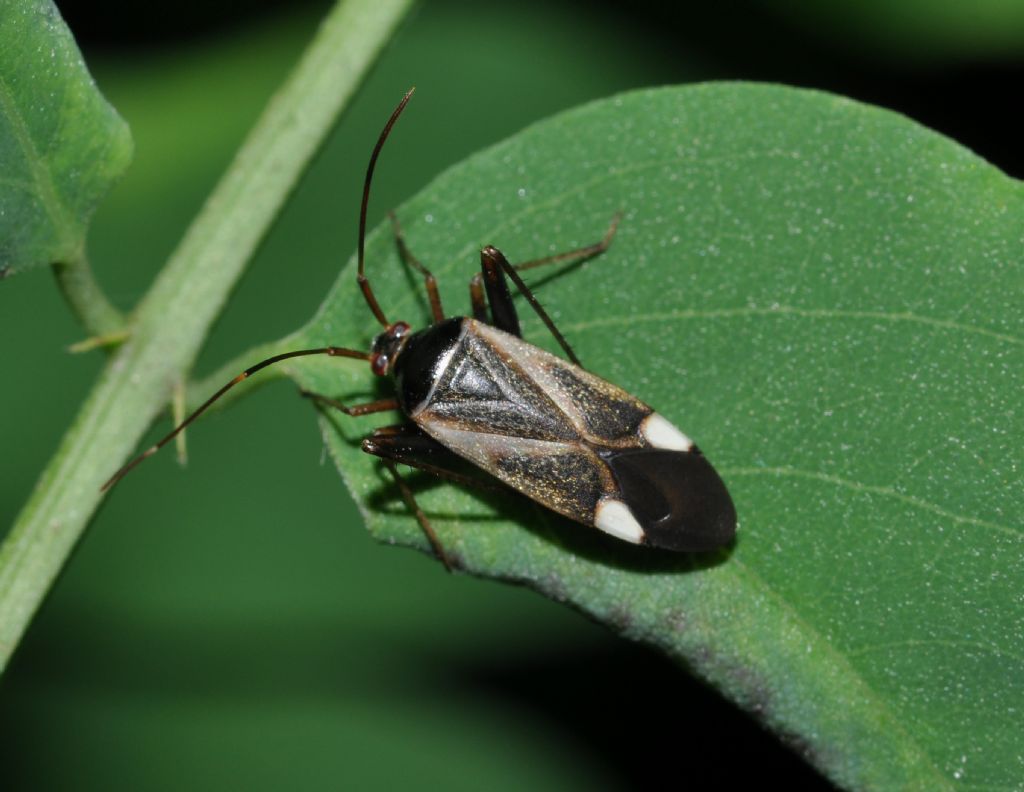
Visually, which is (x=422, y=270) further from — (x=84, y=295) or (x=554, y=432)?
(x=84, y=295)

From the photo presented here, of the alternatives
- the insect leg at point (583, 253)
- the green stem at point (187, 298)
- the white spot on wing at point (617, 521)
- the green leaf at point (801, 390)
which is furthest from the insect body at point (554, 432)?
the green stem at point (187, 298)

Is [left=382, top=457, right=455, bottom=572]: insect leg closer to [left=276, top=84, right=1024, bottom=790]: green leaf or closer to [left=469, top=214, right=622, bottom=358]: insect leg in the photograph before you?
[left=276, top=84, right=1024, bottom=790]: green leaf

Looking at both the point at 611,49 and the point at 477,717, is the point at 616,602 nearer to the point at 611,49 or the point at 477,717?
the point at 477,717

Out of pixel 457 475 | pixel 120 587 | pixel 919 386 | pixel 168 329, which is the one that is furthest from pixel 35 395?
→ pixel 919 386

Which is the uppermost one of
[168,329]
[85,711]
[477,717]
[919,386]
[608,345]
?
Answer: [919,386]

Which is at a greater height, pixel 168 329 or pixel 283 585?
pixel 168 329

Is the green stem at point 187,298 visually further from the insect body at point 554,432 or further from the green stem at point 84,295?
the insect body at point 554,432
